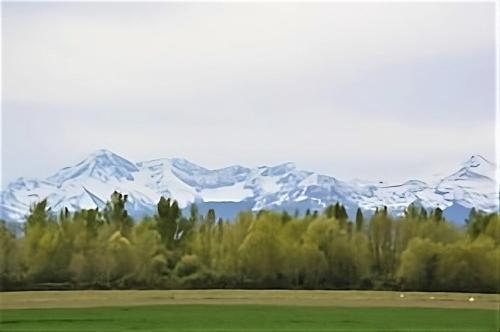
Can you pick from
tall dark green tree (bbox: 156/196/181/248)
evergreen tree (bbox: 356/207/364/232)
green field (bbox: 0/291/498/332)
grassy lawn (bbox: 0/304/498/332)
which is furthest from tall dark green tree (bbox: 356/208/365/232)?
tall dark green tree (bbox: 156/196/181/248)

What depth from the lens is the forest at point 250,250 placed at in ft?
43.5

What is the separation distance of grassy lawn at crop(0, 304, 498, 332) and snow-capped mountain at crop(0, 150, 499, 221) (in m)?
1.13

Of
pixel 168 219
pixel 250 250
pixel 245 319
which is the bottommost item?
pixel 245 319

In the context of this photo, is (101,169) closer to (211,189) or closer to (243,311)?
(211,189)

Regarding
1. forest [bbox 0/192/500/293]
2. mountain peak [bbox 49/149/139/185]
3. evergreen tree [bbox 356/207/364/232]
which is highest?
mountain peak [bbox 49/149/139/185]

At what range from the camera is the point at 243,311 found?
13.7m

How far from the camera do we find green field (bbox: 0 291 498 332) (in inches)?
500

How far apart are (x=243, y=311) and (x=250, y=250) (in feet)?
2.98

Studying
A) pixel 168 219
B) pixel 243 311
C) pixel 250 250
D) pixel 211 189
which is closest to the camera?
pixel 211 189

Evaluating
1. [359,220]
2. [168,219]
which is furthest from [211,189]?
[359,220]

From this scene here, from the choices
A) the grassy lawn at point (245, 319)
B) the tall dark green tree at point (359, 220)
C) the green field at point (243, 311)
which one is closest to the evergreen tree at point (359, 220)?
the tall dark green tree at point (359, 220)

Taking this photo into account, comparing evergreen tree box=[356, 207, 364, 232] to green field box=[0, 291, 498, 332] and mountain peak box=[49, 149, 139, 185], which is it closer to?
green field box=[0, 291, 498, 332]

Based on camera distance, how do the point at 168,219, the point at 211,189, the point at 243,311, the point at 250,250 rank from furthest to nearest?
the point at 250,250 → the point at 168,219 → the point at 243,311 → the point at 211,189

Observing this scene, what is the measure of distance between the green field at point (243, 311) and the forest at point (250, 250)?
142 millimetres
